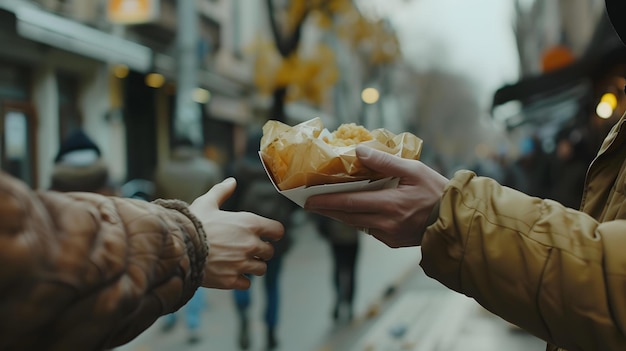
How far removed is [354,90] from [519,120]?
23670mm

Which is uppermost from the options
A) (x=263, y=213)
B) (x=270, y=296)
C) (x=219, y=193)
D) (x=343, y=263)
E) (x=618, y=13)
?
(x=618, y=13)

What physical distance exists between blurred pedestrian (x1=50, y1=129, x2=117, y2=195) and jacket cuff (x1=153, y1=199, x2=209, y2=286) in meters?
3.13

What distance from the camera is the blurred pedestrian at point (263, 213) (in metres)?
6.69

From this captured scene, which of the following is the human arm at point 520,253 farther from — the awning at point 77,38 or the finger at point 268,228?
the awning at point 77,38

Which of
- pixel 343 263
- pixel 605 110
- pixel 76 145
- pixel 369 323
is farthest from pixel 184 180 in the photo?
pixel 605 110

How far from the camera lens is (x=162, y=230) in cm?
150

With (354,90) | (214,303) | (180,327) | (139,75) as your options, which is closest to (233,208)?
(180,327)

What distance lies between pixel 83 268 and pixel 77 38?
39.1 feet

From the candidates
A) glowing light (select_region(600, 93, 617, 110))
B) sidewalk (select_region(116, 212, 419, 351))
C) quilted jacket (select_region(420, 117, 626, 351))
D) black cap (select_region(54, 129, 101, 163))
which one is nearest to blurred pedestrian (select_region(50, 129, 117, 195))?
black cap (select_region(54, 129, 101, 163))

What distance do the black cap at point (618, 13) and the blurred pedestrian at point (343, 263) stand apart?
6.10 meters

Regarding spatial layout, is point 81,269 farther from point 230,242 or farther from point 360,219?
point 230,242

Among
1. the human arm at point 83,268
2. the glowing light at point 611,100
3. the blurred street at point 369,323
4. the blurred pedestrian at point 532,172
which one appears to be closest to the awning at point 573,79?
the glowing light at point 611,100

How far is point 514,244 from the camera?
60.1 inches

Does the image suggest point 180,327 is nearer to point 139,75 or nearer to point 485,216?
point 485,216
